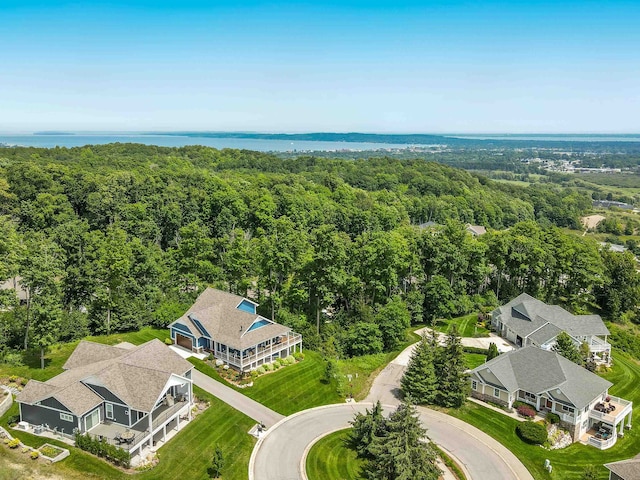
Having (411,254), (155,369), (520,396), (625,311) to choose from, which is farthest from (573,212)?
(155,369)

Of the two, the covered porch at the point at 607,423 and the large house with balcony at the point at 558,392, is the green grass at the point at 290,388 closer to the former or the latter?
the large house with balcony at the point at 558,392

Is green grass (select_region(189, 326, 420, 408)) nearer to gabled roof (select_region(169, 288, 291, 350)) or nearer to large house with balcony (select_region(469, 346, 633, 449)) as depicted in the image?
gabled roof (select_region(169, 288, 291, 350))

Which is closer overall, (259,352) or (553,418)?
(553,418)

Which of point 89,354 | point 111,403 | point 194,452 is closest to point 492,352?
point 194,452

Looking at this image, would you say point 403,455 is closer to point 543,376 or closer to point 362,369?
point 362,369

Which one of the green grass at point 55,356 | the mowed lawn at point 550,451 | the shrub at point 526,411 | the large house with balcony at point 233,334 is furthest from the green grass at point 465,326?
the green grass at point 55,356

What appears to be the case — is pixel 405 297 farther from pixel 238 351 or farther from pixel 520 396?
pixel 238 351

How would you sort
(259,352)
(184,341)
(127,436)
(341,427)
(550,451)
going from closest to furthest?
(127,436)
(550,451)
(341,427)
(259,352)
(184,341)
